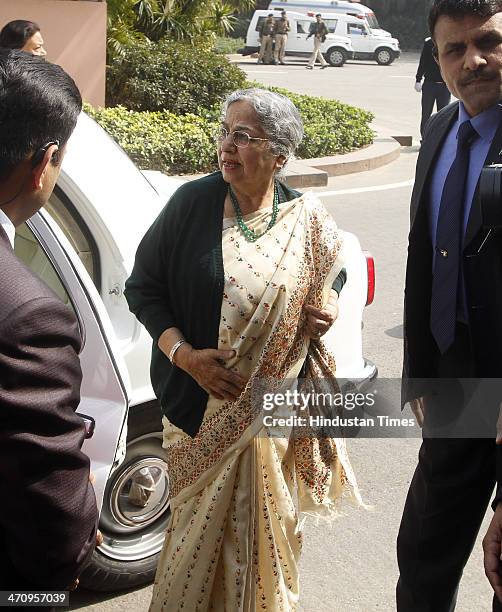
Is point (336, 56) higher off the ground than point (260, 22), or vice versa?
point (260, 22)

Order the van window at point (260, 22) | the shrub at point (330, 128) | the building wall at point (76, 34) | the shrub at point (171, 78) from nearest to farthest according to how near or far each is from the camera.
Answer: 1. the building wall at point (76, 34)
2. the shrub at point (330, 128)
3. the shrub at point (171, 78)
4. the van window at point (260, 22)

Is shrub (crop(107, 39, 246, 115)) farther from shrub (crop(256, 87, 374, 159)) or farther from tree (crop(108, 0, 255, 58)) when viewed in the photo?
shrub (crop(256, 87, 374, 159))

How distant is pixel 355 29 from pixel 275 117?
30842mm

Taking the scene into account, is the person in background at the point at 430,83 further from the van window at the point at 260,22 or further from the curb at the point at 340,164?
the van window at the point at 260,22

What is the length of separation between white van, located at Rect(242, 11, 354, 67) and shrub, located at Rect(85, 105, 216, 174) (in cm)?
2016

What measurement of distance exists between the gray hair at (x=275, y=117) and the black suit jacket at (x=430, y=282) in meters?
0.40

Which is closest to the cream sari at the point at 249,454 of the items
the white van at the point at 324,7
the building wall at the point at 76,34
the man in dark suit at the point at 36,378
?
the man in dark suit at the point at 36,378

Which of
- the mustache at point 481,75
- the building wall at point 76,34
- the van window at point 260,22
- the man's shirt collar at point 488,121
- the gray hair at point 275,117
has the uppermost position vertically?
the mustache at point 481,75

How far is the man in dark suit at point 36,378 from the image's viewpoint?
1.57m

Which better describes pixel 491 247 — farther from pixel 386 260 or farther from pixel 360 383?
pixel 386 260

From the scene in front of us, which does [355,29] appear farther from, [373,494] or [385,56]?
[373,494]

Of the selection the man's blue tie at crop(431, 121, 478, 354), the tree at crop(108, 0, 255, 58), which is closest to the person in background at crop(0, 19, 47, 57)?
the man's blue tie at crop(431, 121, 478, 354)

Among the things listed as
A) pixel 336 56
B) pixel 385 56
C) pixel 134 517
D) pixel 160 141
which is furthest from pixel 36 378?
pixel 385 56

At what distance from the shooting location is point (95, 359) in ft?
9.45
